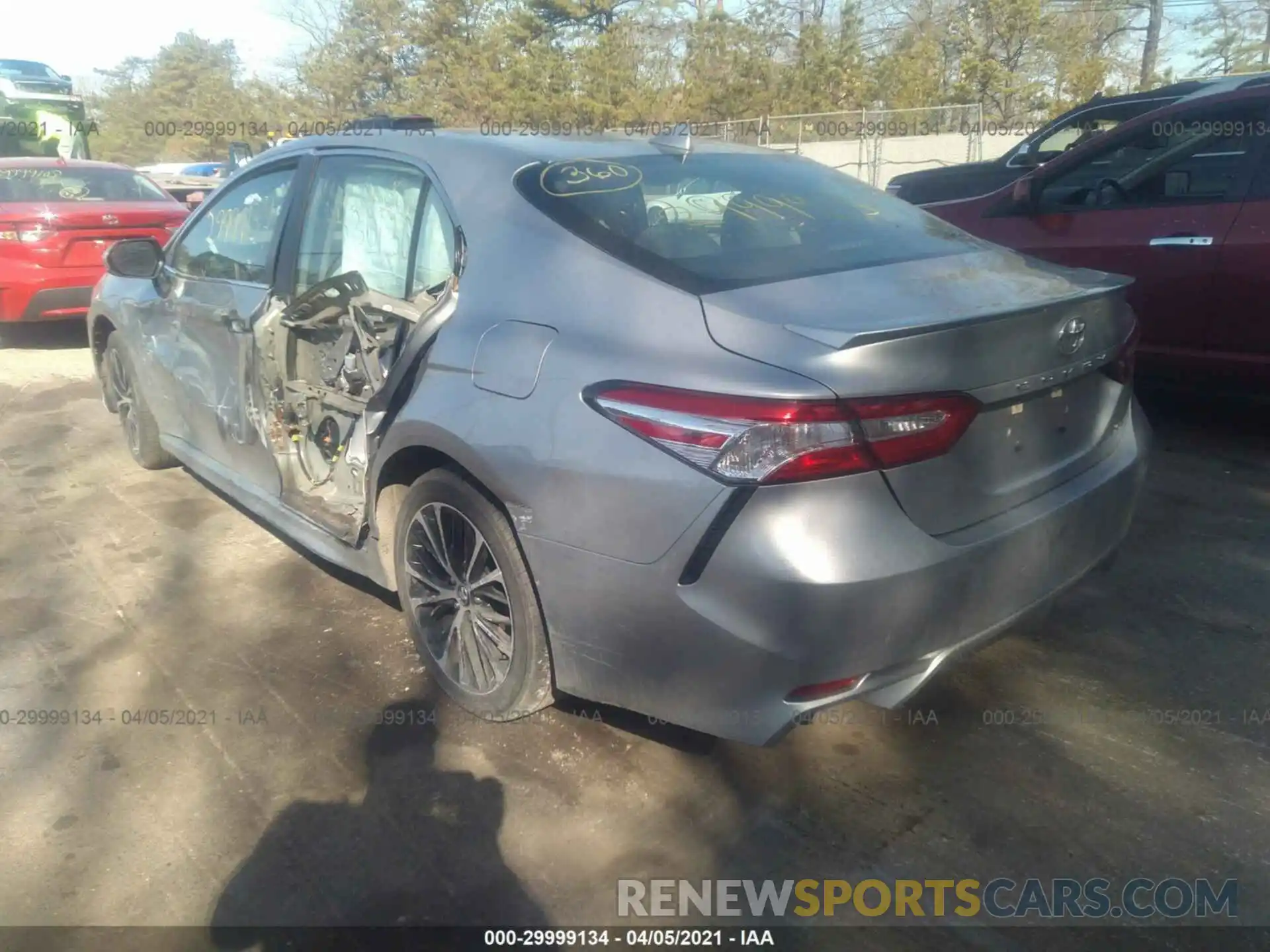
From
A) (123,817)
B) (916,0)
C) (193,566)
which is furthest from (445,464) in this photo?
(916,0)

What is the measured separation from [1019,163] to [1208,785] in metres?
7.79

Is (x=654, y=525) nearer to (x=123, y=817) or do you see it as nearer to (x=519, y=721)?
(x=519, y=721)

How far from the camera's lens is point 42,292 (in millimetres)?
8148

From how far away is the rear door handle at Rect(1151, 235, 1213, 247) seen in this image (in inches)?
193

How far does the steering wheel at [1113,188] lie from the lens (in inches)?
208

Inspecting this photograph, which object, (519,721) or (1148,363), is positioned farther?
(1148,363)

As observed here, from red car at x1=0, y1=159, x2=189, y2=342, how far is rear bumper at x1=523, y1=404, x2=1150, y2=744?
289 inches

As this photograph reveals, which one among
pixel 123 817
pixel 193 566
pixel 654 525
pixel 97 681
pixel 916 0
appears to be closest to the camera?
pixel 654 525

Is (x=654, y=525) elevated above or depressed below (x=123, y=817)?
above

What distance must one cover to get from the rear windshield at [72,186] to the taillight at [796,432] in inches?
333

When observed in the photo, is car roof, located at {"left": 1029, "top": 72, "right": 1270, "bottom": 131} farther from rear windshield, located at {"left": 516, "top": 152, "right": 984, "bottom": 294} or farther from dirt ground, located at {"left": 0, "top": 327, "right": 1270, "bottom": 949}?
rear windshield, located at {"left": 516, "top": 152, "right": 984, "bottom": 294}

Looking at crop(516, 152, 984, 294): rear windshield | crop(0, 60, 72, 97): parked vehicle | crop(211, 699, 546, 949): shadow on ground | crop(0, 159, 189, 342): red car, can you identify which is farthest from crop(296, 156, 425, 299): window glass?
crop(0, 60, 72, 97): parked vehicle

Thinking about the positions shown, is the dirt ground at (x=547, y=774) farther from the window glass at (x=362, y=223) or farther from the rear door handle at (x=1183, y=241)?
the rear door handle at (x=1183, y=241)

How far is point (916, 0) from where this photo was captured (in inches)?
1363
